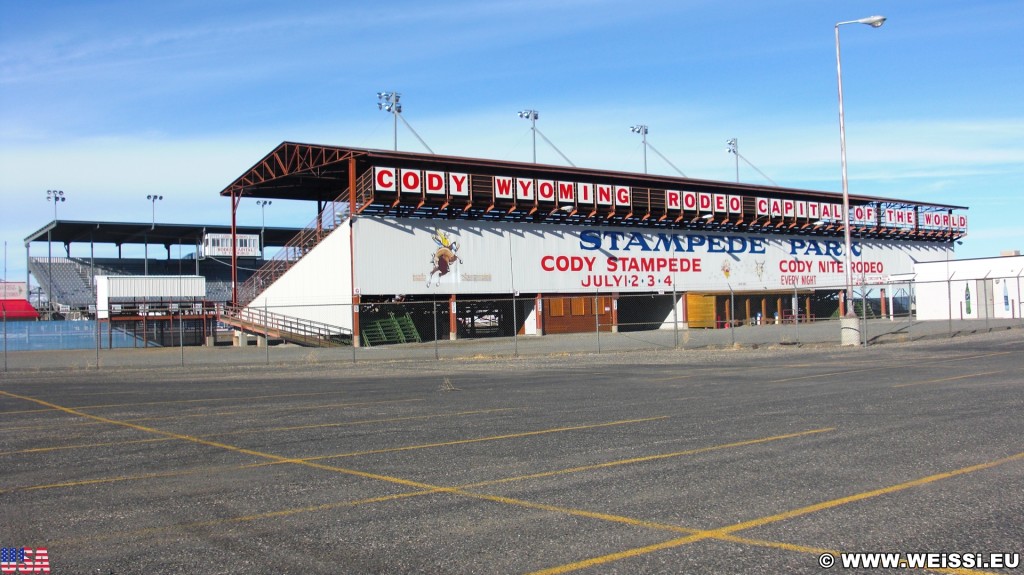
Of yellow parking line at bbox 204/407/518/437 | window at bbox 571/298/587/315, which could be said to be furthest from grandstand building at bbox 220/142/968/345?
yellow parking line at bbox 204/407/518/437

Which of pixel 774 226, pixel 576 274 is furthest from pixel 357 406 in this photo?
pixel 774 226

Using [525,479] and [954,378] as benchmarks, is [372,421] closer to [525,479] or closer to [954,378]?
[525,479]

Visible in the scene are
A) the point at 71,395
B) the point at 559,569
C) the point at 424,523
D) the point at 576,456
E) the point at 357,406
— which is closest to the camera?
the point at 559,569

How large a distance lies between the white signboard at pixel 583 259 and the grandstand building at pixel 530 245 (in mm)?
86

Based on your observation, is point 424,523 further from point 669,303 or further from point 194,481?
point 669,303

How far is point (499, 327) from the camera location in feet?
157

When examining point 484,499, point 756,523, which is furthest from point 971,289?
point 484,499

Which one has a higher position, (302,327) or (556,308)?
(556,308)

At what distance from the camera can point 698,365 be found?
77.2 ft

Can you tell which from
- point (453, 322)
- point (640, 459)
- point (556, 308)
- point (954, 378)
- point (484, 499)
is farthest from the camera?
point (556, 308)

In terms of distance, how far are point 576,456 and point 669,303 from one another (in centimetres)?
4741

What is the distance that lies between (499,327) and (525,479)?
3997cm

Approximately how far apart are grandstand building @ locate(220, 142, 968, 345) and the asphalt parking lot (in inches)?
851

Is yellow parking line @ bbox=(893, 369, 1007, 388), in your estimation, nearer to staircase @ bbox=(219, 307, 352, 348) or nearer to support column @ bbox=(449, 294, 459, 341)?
support column @ bbox=(449, 294, 459, 341)
